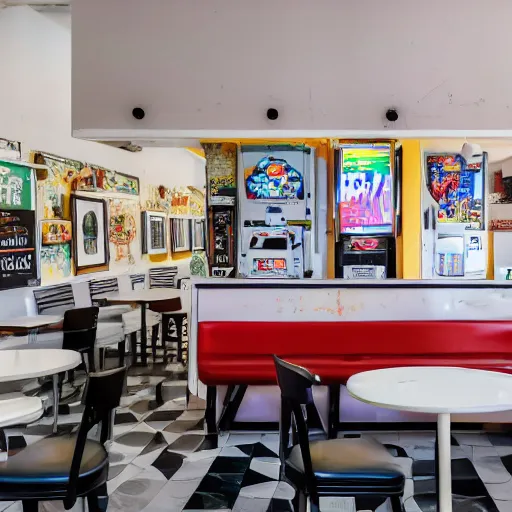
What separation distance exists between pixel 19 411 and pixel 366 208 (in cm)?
344

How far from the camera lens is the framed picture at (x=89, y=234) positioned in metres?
7.09

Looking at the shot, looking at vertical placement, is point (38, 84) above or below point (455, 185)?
above

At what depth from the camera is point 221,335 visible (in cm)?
436

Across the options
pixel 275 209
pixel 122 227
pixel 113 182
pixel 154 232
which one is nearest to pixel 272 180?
pixel 275 209

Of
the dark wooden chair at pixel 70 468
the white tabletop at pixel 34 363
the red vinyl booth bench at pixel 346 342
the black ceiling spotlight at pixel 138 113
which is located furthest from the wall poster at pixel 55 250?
the dark wooden chair at pixel 70 468

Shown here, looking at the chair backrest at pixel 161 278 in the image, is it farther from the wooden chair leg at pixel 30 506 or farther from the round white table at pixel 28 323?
the wooden chair leg at pixel 30 506

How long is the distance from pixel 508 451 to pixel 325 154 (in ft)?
8.82

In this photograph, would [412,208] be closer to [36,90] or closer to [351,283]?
[351,283]

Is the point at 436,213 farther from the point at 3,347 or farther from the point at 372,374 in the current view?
the point at 3,347

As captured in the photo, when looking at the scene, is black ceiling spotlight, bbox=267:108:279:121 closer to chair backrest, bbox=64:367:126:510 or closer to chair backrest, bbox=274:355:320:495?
chair backrest, bbox=274:355:320:495

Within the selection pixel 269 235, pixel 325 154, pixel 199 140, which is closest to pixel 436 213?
pixel 325 154

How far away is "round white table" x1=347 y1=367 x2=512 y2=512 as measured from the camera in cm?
225

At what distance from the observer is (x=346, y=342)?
172 inches

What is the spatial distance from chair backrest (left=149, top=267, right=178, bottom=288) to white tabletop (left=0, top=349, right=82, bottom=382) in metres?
5.53
